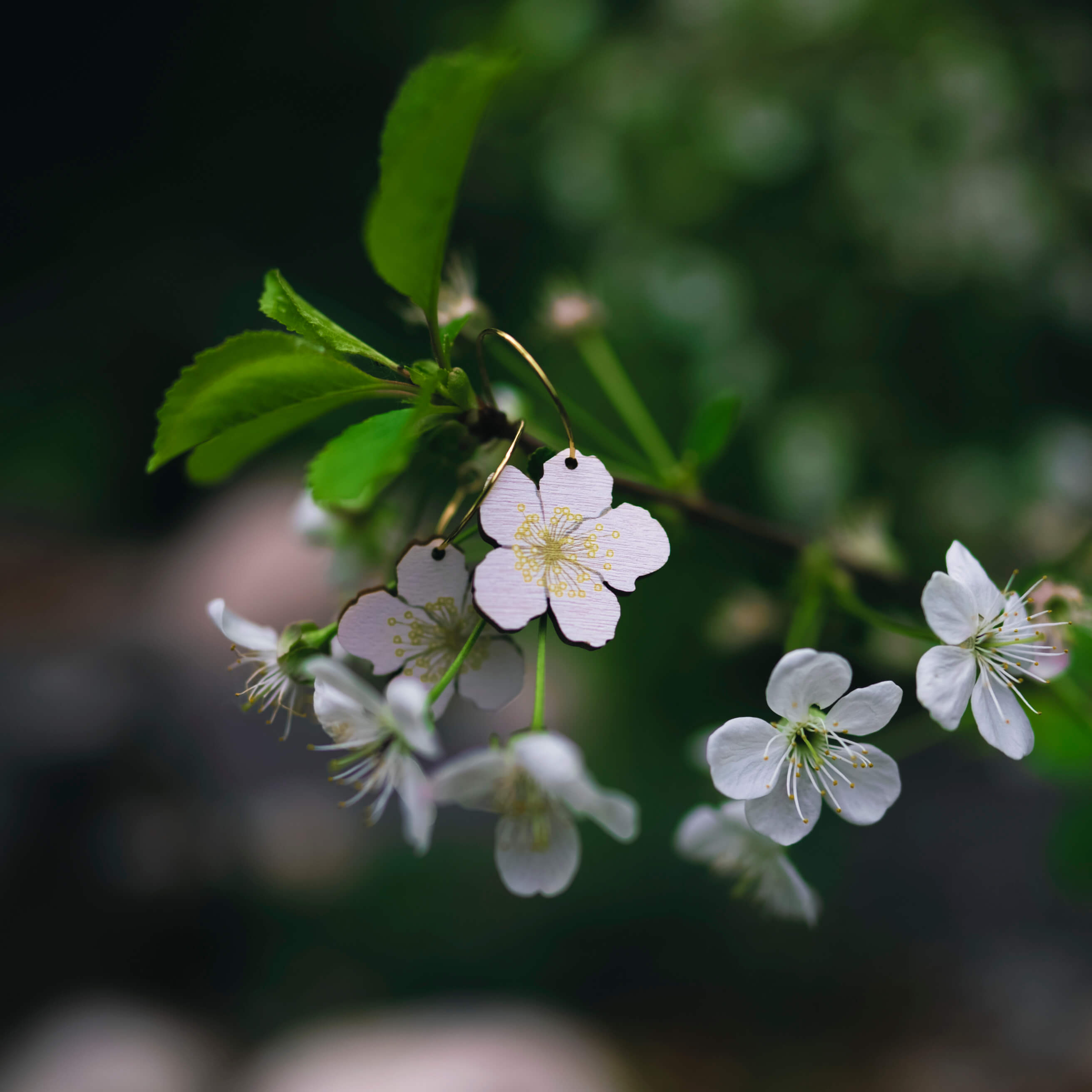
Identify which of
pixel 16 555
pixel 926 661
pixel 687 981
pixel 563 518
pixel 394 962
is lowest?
pixel 687 981

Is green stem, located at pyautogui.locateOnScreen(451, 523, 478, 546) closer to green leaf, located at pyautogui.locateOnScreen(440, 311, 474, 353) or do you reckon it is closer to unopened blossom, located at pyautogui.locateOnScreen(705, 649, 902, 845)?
green leaf, located at pyautogui.locateOnScreen(440, 311, 474, 353)

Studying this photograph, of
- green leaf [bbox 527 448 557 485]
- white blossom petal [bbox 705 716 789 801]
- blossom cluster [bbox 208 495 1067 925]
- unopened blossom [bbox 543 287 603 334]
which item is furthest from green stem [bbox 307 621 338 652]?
unopened blossom [bbox 543 287 603 334]

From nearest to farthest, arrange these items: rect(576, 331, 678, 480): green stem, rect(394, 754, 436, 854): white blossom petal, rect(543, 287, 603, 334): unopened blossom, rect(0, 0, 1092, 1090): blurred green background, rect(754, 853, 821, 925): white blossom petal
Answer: rect(394, 754, 436, 854): white blossom petal, rect(754, 853, 821, 925): white blossom petal, rect(576, 331, 678, 480): green stem, rect(543, 287, 603, 334): unopened blossom, rect(0, 0, 1092, 1090): blurred green background

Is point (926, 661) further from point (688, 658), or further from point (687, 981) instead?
point (687, 981)

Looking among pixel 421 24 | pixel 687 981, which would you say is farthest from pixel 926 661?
pixel 421 24

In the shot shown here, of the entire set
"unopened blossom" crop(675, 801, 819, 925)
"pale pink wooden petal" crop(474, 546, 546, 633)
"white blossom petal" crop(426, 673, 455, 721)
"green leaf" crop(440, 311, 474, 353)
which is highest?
"green leaf" crop(440, 311, 474, 353)
